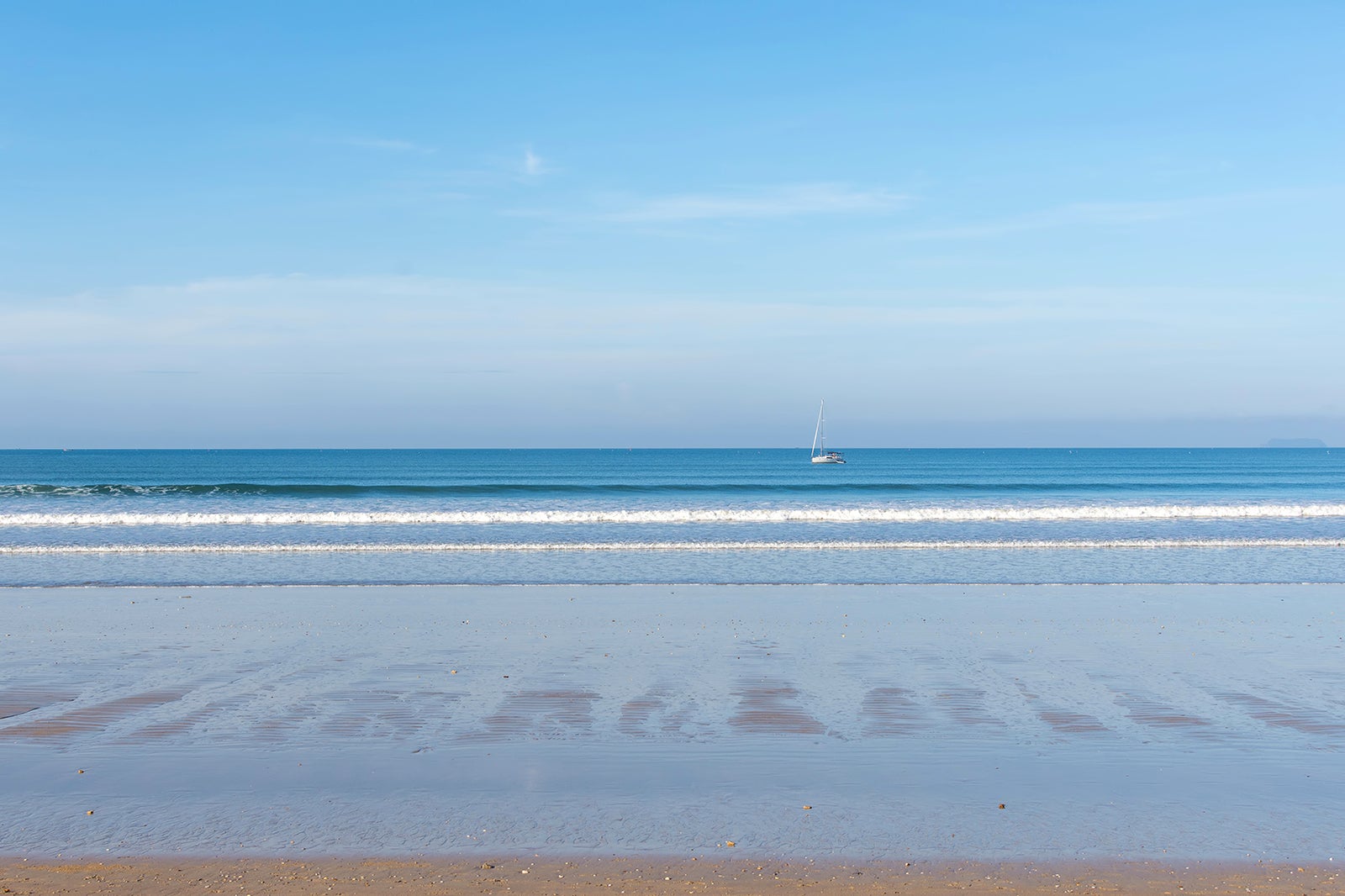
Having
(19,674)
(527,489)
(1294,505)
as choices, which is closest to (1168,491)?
(1294,505)

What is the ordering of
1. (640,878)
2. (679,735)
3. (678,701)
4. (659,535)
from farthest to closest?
1. (659,535)
2. (678,701)
3. (679,735)
4. (640,878)

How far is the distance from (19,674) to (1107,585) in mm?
15107

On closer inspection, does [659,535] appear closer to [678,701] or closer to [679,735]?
[678,701]

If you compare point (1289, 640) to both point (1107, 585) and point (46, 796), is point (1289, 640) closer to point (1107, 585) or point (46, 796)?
point (1107, 585)

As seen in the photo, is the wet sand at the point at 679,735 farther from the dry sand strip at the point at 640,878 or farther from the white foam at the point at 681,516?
the white foam at the point at 681,516

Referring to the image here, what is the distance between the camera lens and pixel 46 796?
21.5 ft

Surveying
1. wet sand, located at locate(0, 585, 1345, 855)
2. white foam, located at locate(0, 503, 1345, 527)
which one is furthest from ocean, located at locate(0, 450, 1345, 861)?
white foam, located at locate(0, 503, 1345, 527)

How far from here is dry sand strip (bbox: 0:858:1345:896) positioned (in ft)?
17.1

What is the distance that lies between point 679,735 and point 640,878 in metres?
2.70

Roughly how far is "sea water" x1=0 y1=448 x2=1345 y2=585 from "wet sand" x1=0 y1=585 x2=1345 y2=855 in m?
4.80

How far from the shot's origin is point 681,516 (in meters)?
32.7

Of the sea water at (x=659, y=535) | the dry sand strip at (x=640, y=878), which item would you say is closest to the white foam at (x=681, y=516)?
the sea water at (x=659, y=535)

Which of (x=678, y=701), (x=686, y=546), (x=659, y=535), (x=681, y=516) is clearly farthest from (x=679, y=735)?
(x=681, y=516)

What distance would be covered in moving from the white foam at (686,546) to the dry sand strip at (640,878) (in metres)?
17.0
